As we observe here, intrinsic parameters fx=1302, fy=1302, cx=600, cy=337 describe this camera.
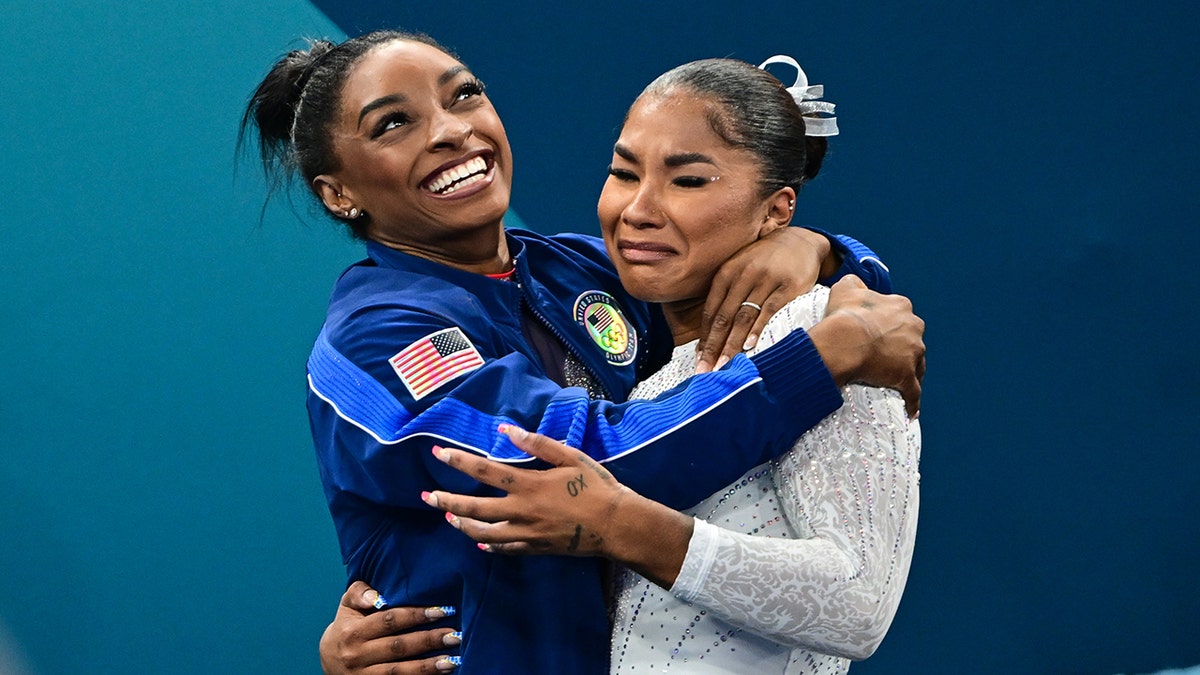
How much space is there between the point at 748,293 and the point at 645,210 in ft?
0.53

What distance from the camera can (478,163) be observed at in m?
1.76

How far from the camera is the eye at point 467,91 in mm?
1801

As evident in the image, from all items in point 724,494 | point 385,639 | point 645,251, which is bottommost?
point 385,639

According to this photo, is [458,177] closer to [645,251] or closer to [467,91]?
[467,91]

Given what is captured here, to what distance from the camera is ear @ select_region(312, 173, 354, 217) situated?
6.01 feet

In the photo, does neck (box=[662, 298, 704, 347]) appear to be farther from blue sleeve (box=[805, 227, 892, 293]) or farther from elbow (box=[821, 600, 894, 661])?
elbow (box=[821, 600, 894, 661])

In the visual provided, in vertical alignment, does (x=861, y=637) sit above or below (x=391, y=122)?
below

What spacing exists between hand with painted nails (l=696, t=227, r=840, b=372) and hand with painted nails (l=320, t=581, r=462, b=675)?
46 cm

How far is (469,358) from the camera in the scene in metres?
1.48

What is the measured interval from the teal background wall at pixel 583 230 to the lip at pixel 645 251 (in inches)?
48.3

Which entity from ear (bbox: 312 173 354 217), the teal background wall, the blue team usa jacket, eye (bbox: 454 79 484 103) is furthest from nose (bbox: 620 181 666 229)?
the teal background wall

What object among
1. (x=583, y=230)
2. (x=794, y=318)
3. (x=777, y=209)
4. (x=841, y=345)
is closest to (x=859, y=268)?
(x=777, y=209)

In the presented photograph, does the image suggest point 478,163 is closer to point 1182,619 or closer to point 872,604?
point 872,604

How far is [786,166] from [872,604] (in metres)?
0.56
